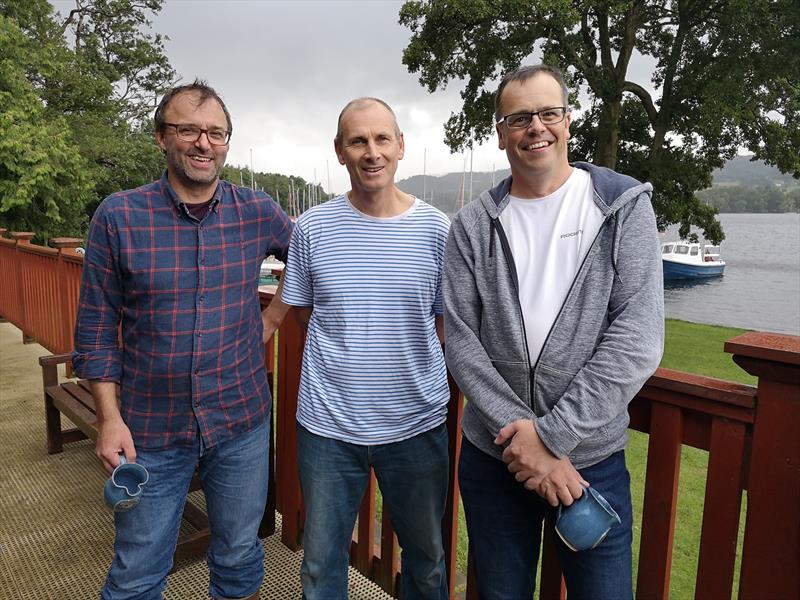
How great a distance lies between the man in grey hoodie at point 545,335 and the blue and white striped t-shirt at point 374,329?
272 mm

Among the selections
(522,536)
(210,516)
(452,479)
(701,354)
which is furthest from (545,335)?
(701,354)

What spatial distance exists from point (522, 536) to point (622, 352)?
0.59m

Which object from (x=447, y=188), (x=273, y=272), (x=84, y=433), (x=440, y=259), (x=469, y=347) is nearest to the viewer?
(x=469, y=347)

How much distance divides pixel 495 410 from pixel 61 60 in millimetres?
20260

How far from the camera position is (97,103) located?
737 inches

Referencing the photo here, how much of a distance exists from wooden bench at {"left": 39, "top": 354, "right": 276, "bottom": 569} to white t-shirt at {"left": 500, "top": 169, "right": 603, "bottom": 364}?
1564mm

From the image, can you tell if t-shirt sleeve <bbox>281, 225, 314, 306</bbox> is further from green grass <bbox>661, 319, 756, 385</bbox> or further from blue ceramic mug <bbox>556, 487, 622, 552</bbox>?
green grass <bbox>661, 319, 756, 385</bbox>

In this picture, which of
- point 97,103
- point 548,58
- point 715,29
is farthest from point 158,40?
point 715,29

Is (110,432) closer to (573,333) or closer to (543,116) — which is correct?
(573,333)

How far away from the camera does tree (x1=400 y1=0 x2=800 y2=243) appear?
13.5 metres

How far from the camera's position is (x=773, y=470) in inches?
51.6

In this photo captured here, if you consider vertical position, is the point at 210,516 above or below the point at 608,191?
below

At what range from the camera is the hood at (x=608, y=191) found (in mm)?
1421

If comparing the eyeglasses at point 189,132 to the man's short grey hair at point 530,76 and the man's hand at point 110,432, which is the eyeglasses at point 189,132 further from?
the man's short grey hair at point 530,76
